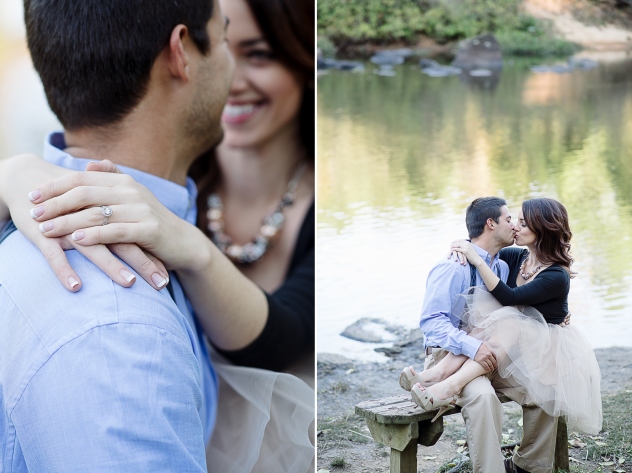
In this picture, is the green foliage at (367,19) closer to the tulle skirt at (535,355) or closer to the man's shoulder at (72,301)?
the tulle skirt at (535,355)

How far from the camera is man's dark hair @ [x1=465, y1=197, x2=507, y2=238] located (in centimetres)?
220

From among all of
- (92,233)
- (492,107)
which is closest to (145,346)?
(92,233)

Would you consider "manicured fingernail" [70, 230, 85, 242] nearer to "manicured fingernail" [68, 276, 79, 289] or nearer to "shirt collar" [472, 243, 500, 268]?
"manicured fingernail" [68, 276, 79, 289]

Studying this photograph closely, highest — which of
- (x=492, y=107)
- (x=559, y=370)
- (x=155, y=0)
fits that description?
(x=155, y=0)

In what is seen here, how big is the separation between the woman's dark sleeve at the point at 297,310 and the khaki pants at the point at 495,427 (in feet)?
1.55

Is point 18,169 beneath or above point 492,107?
above

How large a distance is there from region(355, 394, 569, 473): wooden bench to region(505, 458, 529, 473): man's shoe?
127 mm

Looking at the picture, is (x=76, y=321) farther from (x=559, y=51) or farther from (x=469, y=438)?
(x=559, y=51)

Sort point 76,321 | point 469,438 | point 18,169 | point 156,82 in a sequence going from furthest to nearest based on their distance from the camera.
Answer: point 469,438
point 156,82
point 18,169
point 76,321

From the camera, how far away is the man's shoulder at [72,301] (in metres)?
1.00

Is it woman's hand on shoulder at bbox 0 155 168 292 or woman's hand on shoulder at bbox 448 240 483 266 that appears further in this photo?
woman's hand on shoulder at bbox 448 240 483 266

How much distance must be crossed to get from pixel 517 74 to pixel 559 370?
3.58 feet

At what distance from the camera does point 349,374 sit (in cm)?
241

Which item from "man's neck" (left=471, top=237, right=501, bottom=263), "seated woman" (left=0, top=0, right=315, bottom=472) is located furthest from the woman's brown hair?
"seated woman" (left=0, top=0, right=315, bottom=472)
